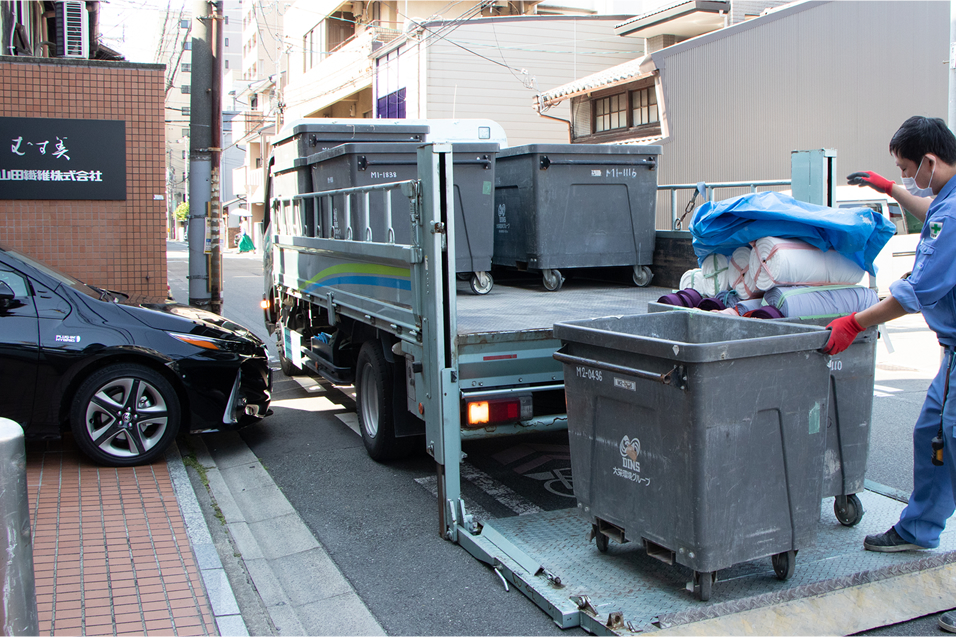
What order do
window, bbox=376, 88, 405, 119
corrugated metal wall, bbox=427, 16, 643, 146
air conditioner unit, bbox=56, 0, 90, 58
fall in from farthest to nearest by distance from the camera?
window, bbox=376, 88, 405, 119 < corrugated metal wall, bbox=427, 16, 643, 146 < air conditioner unit, bbox=56, 0, 90, 58

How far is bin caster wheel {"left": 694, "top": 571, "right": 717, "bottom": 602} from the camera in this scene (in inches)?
144

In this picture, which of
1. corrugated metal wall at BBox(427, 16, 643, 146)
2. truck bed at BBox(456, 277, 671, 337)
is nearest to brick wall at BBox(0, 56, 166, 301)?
truck bed at BBox(456, 277, 671, 337)

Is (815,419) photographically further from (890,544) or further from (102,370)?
(102,370)

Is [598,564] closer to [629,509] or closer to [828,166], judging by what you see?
[629,509]

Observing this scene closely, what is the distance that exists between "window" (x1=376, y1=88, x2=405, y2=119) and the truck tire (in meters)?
20.8

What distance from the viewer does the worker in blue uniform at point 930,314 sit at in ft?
12.3

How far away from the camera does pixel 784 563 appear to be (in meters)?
3.87

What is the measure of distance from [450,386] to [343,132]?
477 centimetres

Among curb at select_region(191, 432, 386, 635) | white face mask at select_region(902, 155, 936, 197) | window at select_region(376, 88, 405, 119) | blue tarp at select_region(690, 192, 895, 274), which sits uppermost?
window at select_region(376, 88, 405, 119)

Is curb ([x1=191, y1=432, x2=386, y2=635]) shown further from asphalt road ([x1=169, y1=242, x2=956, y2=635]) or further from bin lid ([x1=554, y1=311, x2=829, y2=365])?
bin lid ([x1=554, y1=311, x2=829, y2=365])

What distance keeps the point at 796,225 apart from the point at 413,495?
2977mm

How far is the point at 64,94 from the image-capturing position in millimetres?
10078

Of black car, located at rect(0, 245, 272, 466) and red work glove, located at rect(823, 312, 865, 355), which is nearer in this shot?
red work glove, located at rect(823, 312, 865, 355)

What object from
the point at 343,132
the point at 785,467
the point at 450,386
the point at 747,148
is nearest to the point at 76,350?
the point at 450,386
